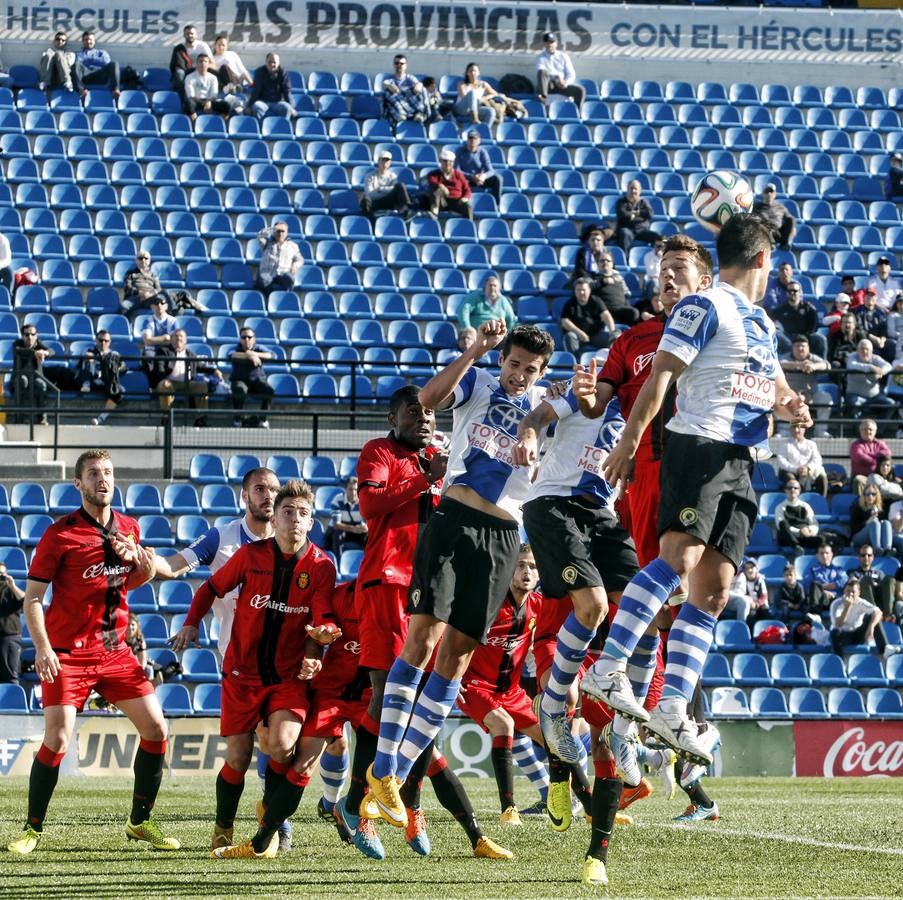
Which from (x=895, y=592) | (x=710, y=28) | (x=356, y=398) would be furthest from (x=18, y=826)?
(x=710, y=28)

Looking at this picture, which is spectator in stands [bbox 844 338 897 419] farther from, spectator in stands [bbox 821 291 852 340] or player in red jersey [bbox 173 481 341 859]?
player in red jersey [bbox 173 481 341 859]

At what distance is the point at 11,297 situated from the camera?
854 inches

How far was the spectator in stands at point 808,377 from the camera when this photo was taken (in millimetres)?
19766

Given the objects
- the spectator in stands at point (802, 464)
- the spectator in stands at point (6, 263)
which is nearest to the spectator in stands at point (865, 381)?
the spectator in stands at point (802, 464)

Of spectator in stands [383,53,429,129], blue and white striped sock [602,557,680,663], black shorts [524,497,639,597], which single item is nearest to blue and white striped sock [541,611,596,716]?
black shorts [524,497,639,597]

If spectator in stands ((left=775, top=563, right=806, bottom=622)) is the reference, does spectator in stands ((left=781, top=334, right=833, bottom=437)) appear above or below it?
above

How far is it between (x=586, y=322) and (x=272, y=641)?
42.9 feet

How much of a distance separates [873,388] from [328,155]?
358 inches

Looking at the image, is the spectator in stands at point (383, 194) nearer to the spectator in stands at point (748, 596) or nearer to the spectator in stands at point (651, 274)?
the spectator in stands at point (651, 274)

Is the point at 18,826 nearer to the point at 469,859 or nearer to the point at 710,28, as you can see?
the point at 469,859

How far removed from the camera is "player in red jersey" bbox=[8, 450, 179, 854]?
9.12 metres

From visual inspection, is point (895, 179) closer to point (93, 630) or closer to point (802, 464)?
point (802, 464)

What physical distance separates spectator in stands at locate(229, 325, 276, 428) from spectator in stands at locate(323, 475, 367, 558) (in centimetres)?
193

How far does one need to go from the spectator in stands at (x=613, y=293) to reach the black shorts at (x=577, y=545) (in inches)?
517
